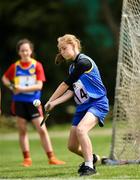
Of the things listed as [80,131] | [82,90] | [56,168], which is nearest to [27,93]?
[56,168]

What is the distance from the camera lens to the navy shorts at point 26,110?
12.2m

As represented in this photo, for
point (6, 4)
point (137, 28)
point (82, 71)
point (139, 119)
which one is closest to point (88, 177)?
point (82, 71)

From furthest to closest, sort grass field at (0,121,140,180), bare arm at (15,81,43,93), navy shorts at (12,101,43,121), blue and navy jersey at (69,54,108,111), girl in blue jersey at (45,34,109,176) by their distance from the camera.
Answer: navy shorts at (12,101,43,121) < bare arm at (15,81,43,93) < blue and navy jersey at (69,54,108,111) < girl in blue jersey at (45,34,109,176) < grass field at (0,121,140,180)

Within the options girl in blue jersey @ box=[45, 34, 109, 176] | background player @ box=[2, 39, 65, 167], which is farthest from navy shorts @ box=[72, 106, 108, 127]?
background player @ box=[2, 39, 65, 167]

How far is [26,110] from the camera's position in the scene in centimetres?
1228

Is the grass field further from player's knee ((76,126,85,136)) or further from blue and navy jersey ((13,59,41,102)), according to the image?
blue and navy jersey ((13,59,41,102))

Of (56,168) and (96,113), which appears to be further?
(56,168)

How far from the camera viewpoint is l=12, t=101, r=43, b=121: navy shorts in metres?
12.2

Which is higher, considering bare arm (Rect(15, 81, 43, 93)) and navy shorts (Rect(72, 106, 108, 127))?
bare arm (Rect(15, 81, 43, 93))

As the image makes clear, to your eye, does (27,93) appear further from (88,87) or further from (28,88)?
(88,87)

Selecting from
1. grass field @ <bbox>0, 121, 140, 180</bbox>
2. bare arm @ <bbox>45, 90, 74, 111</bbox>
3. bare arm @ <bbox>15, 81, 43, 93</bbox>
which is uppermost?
bare arm @ <bbox>15, 81, 43, 93</bbox>

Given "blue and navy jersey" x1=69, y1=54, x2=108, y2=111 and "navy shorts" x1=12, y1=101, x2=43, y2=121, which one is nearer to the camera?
"blue and navy jersey" x1=69, y1=54, x2=108, y2=111

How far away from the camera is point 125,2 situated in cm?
1125

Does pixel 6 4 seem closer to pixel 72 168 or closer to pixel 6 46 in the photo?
pixel 6 46
